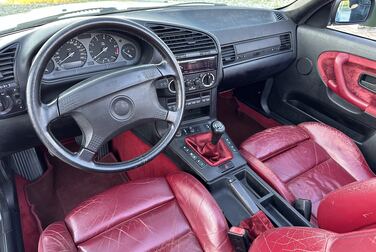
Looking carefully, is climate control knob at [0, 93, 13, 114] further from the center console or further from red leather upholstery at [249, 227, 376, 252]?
red leather upholstery at [249, 227, 376, 252]

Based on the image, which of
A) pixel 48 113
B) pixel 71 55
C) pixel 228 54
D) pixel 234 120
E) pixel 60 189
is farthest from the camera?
pixel 234 120

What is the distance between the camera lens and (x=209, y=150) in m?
1.58

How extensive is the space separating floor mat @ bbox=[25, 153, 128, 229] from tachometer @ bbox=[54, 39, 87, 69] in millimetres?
896

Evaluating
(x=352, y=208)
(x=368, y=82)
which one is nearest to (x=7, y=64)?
(x=352, y=208)

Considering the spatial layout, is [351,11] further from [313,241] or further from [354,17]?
[313,241]

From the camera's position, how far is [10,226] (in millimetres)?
1592

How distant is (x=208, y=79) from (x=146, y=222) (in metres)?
0.71

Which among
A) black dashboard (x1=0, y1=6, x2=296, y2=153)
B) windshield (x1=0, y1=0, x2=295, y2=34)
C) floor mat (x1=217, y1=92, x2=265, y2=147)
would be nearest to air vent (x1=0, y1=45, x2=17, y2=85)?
black dashboard (x1=0, y1=6, x2=296, y2=153)

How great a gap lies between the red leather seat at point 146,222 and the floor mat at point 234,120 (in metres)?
1.25

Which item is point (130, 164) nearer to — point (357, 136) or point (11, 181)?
point (11, 181)

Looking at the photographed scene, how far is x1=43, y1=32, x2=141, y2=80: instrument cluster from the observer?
4.39ft

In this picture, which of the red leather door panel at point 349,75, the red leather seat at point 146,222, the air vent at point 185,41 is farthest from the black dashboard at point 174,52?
the red leather seat at point 146,222

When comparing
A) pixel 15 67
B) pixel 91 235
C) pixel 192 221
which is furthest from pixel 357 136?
pixel 15 67

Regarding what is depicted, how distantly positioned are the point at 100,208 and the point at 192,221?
321mm
